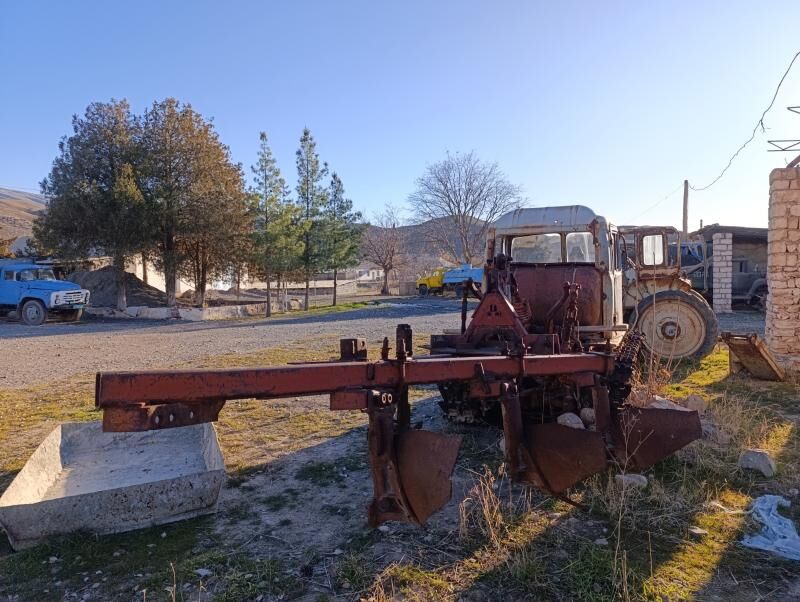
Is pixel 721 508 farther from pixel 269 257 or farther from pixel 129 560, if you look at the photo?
pixel 269 257

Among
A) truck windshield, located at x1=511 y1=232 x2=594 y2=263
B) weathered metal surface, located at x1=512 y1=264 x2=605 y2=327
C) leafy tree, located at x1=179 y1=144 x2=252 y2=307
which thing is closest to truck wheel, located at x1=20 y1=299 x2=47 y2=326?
leafy tree, located at x1=179 y1=144 x2=252 y2=307

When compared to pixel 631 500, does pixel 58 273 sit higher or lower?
higher

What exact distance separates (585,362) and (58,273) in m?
25.9

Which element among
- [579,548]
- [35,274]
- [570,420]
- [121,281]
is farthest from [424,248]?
[579,548]

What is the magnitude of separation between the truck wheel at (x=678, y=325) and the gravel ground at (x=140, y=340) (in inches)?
277

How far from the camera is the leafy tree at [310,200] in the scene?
2720 cm

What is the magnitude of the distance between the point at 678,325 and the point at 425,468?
815 centimetres

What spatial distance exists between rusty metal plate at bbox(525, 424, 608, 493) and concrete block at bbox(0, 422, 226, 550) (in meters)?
2.18

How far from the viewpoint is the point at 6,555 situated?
3.28 metres

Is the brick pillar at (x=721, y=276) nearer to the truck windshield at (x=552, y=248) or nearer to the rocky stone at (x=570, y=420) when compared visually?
the truck windshield at (x=552, y=248)

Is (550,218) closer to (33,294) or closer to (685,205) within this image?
(33,294)

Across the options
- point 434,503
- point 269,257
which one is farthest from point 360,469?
point 269,257

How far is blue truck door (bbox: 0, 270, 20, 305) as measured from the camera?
21.0m

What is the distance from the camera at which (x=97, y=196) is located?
858 inches
